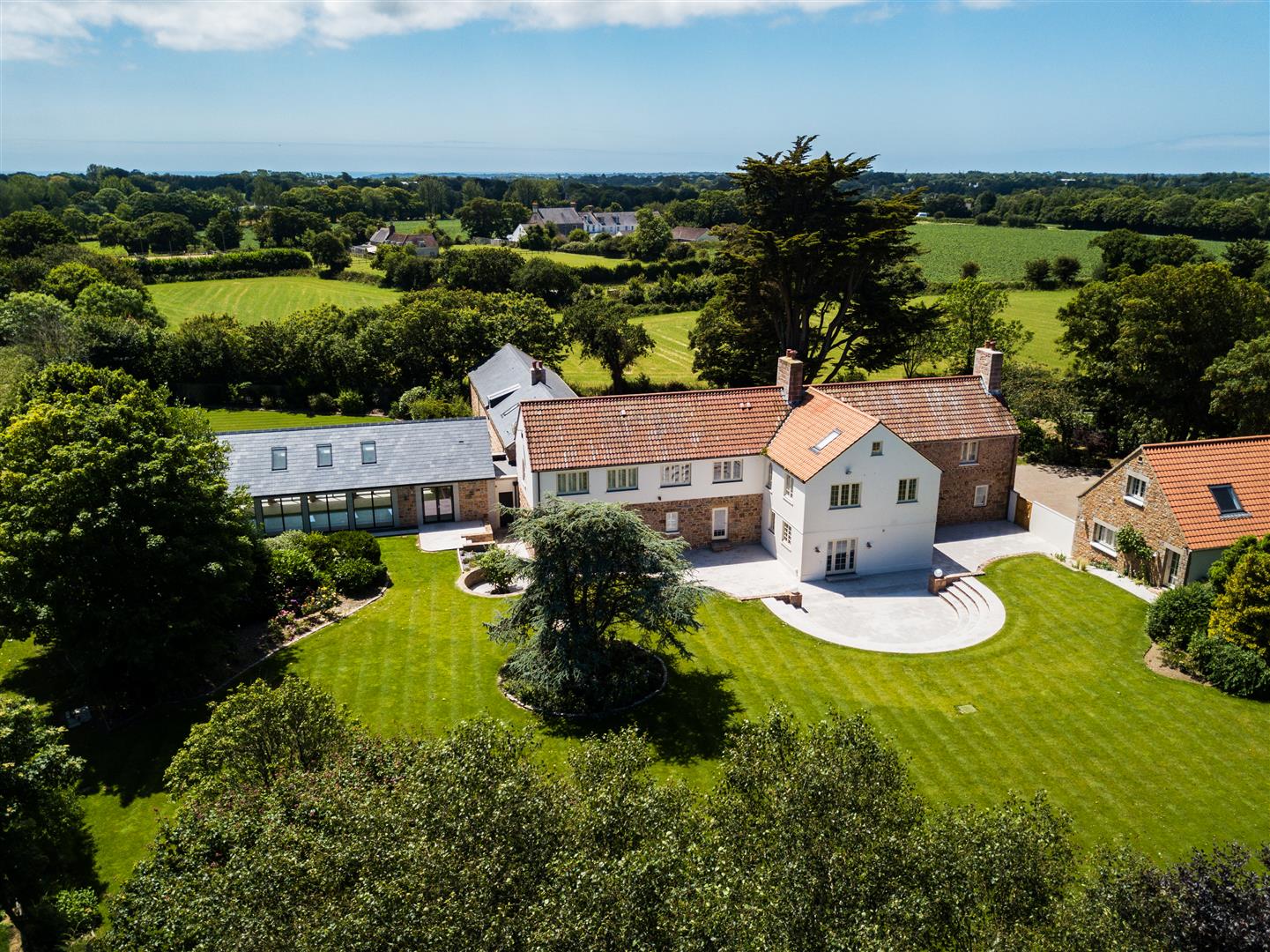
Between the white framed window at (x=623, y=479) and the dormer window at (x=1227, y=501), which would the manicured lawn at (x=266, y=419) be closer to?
the white framed window at (x=623, y=479)

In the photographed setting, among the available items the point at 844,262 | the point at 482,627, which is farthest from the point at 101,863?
the point at 844,262

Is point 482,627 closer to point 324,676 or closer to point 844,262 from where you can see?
point 324,676

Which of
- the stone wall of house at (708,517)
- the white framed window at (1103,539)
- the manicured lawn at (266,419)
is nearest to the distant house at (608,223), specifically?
the manicured lawn at (266,419)

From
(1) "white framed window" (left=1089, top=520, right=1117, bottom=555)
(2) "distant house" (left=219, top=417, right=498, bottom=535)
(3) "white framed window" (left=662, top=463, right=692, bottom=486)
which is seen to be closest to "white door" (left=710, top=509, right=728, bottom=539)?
(3) "white framed window" (left=662, top=463, right=692, bottom=486)

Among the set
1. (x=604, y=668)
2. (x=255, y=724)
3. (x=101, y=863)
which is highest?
(x=255, y=724)

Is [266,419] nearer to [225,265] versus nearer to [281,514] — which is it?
[281,514]

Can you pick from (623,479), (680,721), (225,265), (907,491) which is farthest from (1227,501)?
(225,265)
